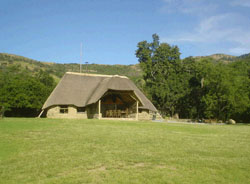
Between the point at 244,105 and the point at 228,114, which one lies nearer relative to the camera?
the point at 244,105

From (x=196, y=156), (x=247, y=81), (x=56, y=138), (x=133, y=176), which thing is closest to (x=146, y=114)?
(x=247, y=81)

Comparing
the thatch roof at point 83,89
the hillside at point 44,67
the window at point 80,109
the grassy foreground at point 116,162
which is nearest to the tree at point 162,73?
the thatch roof at point 83,89

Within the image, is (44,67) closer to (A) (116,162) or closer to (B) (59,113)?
(B) (59,113)

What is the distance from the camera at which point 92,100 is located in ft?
92.3

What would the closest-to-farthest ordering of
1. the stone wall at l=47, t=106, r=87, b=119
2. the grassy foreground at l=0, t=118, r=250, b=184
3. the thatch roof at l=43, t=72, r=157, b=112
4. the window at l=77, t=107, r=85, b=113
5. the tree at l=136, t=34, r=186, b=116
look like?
the grassy foreground at l=0, t=118, r=250, b=184, the thatch roof at l=43, t=72, r=157, b=112, the stone wall at l=47, t=106, r=87, b=119, the window at l=77, t=107, r=85, b=113, the tree at l=136, t=34, r=186, b=116

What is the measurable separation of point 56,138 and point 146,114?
76.5 ft

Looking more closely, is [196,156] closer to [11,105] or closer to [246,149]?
[246,149]

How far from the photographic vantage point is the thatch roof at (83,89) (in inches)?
1108

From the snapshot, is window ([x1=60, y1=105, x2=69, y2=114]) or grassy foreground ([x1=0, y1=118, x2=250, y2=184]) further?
window ([x1=60, y1=105, x2=69, y2=114])

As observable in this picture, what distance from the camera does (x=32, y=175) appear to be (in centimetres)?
656

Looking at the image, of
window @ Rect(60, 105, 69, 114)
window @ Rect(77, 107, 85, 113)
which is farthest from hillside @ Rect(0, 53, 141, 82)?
window @ Rect(60, 105, 69, 114)

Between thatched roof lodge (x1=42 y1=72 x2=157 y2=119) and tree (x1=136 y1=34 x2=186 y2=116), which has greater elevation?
tree (x1=136 y1=34 x2=186 y2=116)

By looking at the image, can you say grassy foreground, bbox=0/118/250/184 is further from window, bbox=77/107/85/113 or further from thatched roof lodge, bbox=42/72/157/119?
window, bbox=77/107/85/113

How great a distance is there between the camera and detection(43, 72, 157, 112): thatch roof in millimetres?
28144
